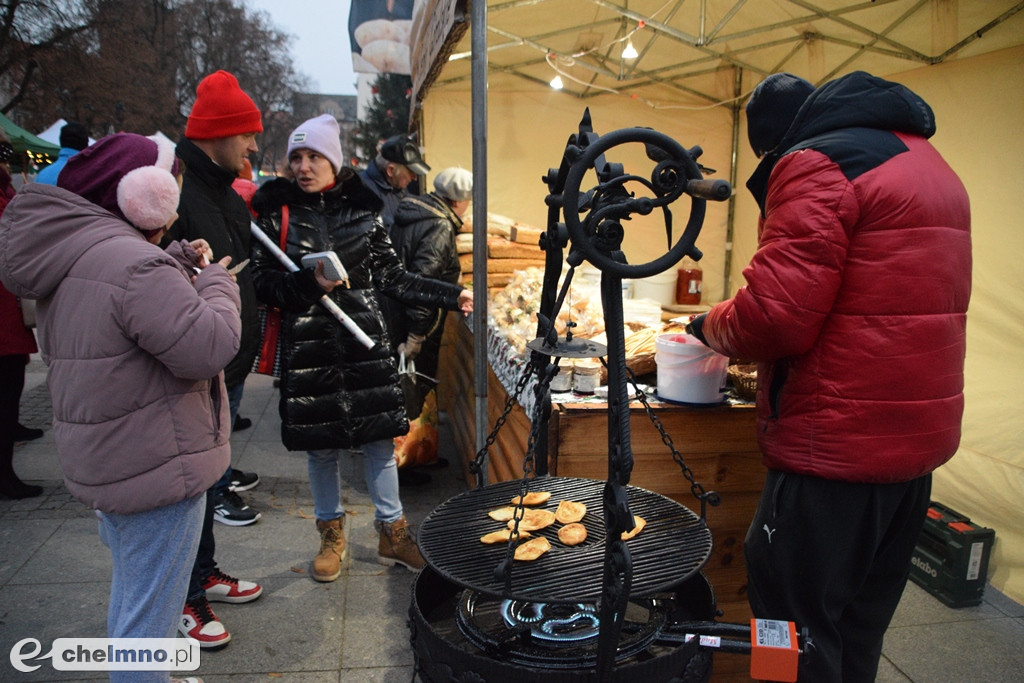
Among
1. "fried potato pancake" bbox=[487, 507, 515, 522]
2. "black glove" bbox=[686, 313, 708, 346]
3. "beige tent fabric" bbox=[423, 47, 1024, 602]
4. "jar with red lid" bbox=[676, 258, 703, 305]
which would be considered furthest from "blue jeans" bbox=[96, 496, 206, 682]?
"jar with red lid" bbox=[676, 258, 703, 305]

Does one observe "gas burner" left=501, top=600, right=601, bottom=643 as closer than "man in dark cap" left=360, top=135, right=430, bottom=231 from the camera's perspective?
Yes

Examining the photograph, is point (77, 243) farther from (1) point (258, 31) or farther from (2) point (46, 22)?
(1) point (258, 31)

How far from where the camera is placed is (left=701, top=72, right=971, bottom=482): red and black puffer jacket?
68.5 inches

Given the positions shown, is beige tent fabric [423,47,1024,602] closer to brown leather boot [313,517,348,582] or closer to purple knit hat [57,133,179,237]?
brown leather boot [313,517,348,582]

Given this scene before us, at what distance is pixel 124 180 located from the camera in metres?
1.95

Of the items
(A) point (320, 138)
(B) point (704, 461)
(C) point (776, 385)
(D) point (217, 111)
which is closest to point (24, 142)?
(D) point (217, 111)

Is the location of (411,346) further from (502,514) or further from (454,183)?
(502,514)

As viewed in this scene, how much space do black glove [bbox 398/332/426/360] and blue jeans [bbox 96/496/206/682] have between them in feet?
8.51

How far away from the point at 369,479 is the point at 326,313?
0.94 m

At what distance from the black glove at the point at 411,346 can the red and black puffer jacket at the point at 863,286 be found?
10.1 ft

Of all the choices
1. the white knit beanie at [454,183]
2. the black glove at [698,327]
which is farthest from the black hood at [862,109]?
the white knit beanie at [454,183]

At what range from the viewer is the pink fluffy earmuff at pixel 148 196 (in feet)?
6.40

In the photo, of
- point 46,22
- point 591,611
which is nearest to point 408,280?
point 591,611

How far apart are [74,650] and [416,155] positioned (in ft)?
13.2
